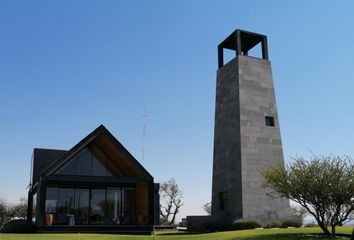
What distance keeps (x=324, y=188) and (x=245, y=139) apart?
464 inches

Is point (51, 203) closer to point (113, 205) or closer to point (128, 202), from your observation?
point (113, 205)

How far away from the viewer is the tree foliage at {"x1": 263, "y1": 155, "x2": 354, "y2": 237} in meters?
19.8

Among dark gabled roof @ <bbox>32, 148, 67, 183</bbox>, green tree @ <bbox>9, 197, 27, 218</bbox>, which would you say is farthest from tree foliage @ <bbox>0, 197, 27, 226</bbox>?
dark gabled roof @ <bbox>32, 148, 67, 183</bbox>

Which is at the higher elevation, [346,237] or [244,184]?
[244,184]

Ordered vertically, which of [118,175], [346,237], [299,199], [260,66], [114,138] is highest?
[260,66]

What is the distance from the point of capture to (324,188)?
1975cm

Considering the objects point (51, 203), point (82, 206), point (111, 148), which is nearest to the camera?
point (51, 203)

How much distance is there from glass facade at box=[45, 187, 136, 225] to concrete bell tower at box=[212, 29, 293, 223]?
6.69 m

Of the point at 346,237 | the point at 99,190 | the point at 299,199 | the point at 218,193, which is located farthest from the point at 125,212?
the point at 346,237

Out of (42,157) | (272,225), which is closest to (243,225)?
(272,225)

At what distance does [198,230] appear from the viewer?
3102cm

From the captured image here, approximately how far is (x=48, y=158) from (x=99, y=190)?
8103 millimetres

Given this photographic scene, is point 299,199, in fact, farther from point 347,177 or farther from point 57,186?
point 57,186

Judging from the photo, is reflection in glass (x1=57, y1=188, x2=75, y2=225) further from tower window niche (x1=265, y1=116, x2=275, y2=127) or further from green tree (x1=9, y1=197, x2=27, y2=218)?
green tree (x1=9, y1=197, x2=27, y2=218)
